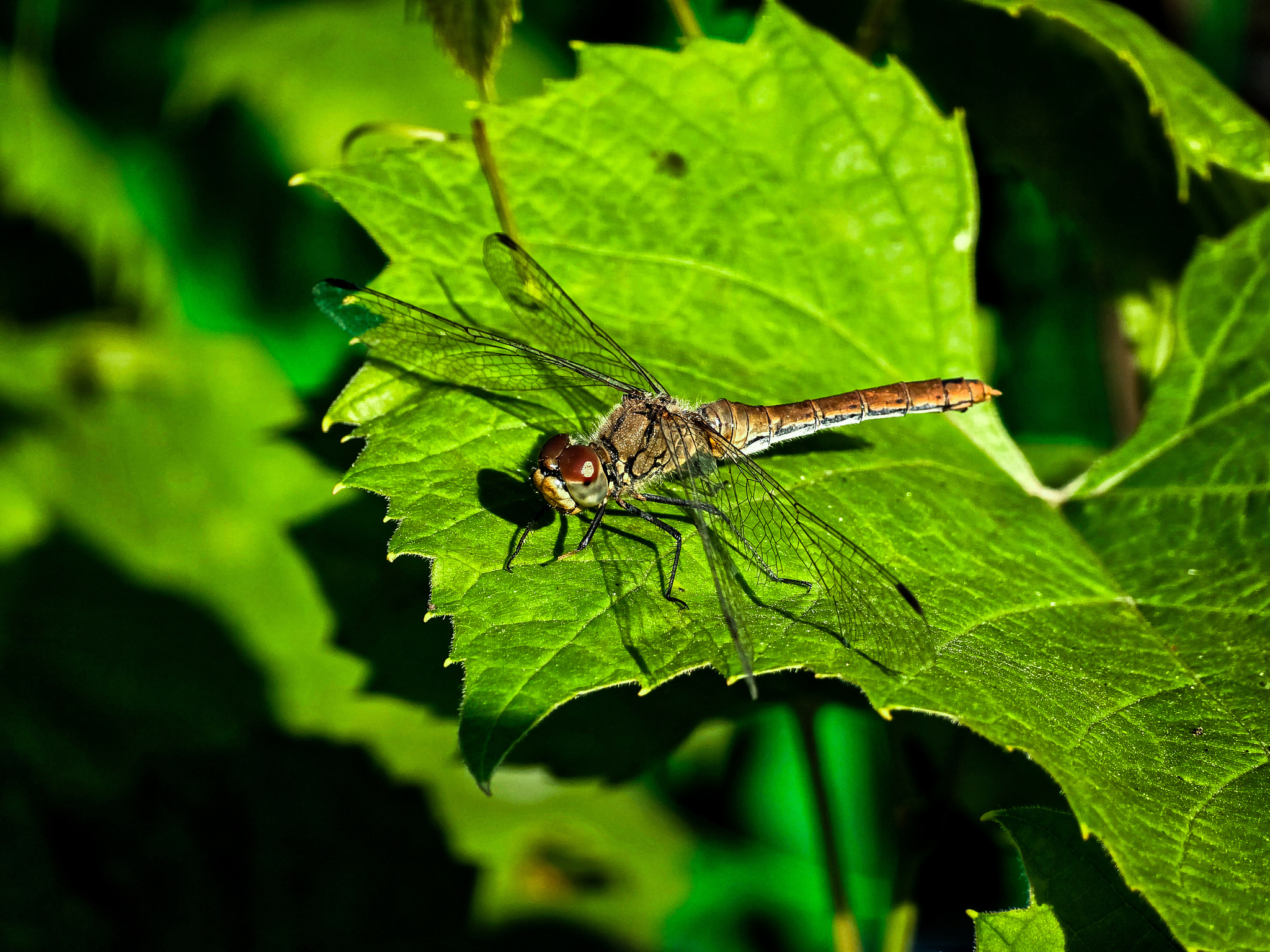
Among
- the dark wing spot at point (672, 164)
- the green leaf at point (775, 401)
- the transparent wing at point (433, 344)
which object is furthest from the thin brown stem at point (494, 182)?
the dark wing spot at point (672, 164)

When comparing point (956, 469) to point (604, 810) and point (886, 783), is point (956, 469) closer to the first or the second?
point (886, 783)

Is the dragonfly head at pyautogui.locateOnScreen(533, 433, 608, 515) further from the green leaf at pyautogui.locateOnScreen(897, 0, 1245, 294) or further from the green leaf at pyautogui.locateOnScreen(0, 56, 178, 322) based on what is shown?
the green leaf at pyautogui.locateOnScreen(0, 56, 178, 322)

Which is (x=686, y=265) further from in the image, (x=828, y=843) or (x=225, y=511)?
(x=225, y=511)

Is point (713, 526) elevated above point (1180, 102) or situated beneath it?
situated beneath

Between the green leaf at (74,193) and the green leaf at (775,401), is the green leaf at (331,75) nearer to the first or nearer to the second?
the green leaf at (74,193)

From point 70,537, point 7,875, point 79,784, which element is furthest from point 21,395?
point 7,875

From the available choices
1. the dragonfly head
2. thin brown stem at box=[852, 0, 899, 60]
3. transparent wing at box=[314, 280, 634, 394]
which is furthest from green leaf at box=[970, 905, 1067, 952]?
thin brown stem at box=[852, 0, 899, 60]

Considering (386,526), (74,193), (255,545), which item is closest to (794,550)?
(386,526)
